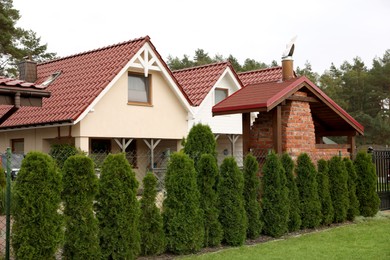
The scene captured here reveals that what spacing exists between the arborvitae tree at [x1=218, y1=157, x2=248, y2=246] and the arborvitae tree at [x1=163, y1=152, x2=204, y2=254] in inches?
25.3

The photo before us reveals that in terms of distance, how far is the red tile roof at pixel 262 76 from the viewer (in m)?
24.6

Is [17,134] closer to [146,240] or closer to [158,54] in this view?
[158,54]

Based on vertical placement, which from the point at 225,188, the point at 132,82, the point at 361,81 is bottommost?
the point at 225,188

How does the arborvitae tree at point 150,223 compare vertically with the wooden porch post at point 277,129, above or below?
below

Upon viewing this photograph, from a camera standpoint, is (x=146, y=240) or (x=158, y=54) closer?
(x=146, y=240)

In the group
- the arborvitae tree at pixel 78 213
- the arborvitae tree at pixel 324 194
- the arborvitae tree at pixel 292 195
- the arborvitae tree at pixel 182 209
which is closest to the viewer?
the arborvitae tree at pixel 78 213

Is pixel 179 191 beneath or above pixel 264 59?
beneath

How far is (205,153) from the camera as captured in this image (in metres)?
8.96

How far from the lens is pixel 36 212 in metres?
6.37

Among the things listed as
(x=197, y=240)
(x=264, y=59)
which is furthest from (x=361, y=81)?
(x=197, y=240)

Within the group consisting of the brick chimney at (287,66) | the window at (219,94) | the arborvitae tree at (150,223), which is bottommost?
the arborvitae tree at (150,223)

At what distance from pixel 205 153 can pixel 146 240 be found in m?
1.97

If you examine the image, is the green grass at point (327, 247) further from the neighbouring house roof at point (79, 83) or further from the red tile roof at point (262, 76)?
the red tile roof at point (262, 76)

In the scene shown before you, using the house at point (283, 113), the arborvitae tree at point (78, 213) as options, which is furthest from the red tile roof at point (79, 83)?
the arborvitae tree at point (78, 213)
